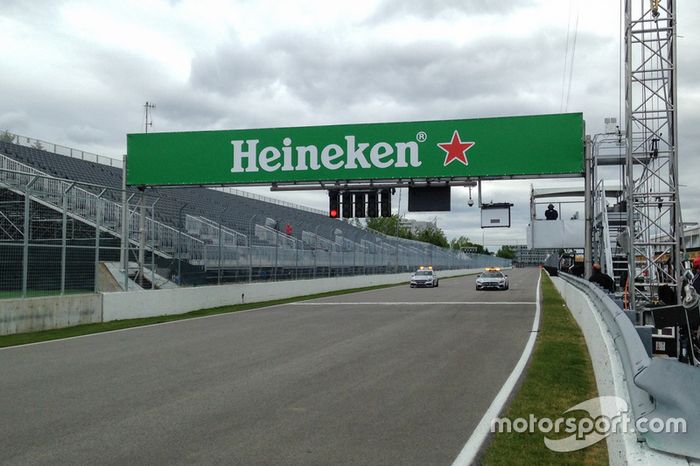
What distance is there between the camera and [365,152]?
818 inches

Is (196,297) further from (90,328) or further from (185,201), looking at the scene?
(185,201)

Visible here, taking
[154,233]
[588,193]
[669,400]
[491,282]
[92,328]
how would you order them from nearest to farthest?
[669,400], [92,328], [588,193], [154,233], [491,282]

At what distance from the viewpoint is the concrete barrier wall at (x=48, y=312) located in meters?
14.5

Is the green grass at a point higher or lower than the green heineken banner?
lower

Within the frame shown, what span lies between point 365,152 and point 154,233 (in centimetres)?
752

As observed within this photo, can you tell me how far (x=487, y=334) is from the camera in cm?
1406

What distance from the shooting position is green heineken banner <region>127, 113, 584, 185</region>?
63.6 ft

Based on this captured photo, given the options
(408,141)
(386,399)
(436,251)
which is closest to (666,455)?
(386,399)

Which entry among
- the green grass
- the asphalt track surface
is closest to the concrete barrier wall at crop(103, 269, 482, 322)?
the asphalt track surface

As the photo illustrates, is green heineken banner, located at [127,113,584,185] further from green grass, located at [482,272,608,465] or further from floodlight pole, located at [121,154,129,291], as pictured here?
green grass, located at [482,272,608,465]

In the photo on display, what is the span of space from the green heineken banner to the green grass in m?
6.88

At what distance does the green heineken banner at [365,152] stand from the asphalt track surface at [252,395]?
6.89 meters

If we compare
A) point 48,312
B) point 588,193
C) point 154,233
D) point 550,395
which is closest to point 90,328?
point 48,312

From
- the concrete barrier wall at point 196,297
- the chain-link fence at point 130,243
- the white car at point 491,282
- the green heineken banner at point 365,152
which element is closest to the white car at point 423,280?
the white car at point 491,282
